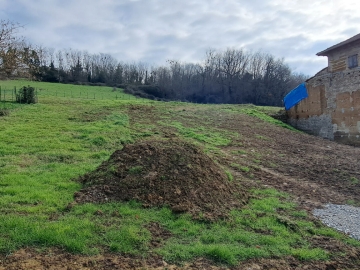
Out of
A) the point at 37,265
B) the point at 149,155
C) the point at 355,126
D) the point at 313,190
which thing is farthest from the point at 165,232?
the point at 355,126

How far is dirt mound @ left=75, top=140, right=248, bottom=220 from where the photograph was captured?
213 inches

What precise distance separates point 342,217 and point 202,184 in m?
3.05

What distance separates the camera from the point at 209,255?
3922 mm

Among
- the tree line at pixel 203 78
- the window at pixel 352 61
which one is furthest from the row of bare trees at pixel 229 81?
the window at pixel 352 61

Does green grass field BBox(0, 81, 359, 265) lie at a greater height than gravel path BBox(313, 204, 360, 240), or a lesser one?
greater

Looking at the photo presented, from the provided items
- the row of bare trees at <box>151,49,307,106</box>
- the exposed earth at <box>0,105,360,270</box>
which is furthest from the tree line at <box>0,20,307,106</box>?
the exposed earth at <box>0,105,360,270</box>

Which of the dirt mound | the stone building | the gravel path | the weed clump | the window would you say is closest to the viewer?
the gravel path

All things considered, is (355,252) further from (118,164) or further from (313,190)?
(118,164)

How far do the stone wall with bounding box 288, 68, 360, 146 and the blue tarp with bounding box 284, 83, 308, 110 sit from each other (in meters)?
0.41

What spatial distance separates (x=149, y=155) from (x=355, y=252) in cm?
435

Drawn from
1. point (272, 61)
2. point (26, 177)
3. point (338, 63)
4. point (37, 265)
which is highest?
point (272, 61)

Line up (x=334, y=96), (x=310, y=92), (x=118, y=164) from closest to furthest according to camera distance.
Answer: (x=118, y=164) < (x=334, y=96) < (x=310, y=92)

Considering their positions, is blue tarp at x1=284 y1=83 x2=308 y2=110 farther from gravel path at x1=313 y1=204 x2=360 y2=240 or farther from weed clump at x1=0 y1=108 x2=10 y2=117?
weed clump at x1=0 y1=108 x2=10 y2=117

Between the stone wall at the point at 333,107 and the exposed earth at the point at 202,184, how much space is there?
6.23 meters
